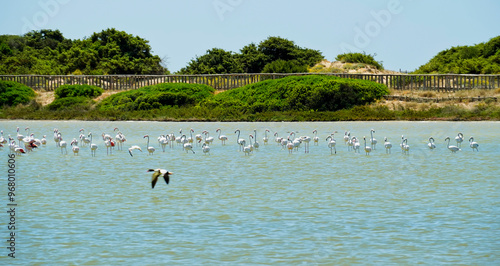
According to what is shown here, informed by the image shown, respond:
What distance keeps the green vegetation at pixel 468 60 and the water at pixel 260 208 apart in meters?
32.1

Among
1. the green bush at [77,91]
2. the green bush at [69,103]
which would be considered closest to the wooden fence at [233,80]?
the green bush at [77,91]

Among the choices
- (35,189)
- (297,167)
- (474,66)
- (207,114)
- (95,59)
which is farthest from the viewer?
(95,59)

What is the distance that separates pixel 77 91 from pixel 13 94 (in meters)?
4.08

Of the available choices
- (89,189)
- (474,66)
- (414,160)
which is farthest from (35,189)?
(474,66)

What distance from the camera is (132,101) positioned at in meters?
48.2

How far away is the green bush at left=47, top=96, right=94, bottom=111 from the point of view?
49375mm

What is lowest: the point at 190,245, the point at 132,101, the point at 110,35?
the point at 190,245

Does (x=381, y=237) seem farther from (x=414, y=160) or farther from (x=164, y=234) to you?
(x=414, y=160)

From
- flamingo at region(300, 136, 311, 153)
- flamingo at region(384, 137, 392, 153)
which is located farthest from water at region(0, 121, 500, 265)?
flamingo at region(300, 136, 311, 153)

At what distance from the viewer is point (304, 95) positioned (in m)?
45.5

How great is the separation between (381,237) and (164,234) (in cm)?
328

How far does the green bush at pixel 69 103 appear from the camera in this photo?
1944 inches

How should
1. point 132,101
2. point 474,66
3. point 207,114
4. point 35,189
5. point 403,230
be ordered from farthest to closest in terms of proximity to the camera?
1. point 474,66
2. point 132,101
3. point 207,114
4. point 35,189
5. point 403,230

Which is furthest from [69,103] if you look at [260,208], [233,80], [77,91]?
[260,208]
